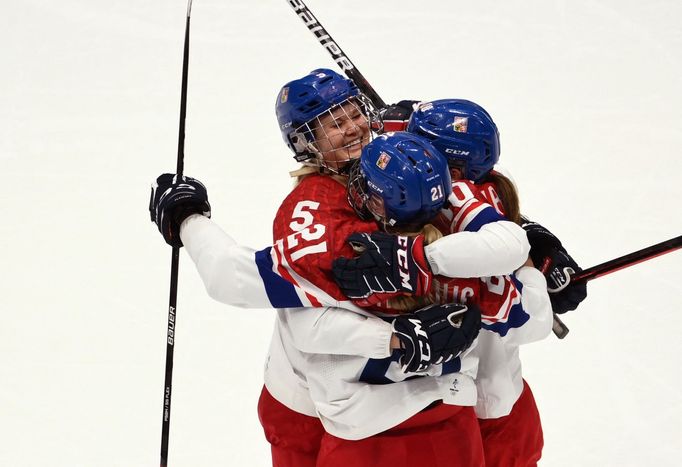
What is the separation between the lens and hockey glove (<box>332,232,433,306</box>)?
6.16 feet

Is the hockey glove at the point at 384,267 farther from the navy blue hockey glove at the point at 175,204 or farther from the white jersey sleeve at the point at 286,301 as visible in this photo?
the navy blue hockey glove at the point at 175,204

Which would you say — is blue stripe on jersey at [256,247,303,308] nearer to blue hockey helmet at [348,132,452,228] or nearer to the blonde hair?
blue hockey helmet at [348,132,452,228]

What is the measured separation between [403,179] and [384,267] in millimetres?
185

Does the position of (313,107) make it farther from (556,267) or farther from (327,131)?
(556,267)

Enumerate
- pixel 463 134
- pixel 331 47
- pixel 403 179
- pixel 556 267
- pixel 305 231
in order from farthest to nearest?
pixel 331 47, pixel 556 267, pixel 463 134, pixel 305 231, pixel 403 179

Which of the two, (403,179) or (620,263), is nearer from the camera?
(403,179)

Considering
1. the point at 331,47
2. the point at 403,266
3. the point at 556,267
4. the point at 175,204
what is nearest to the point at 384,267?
the point at 403,266

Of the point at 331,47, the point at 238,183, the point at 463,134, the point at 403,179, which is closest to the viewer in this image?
the point at 403,179

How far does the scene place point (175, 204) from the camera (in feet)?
7.25

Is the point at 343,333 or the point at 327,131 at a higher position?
the point at 327,131

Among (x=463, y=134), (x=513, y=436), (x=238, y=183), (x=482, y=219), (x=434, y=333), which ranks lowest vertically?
(x=513, y=436)

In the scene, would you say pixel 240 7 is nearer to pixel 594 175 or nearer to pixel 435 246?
pixel 594 175

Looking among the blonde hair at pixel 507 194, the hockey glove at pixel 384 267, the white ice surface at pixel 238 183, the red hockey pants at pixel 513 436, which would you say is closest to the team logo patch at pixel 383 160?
the hockey glove at pixel 384 267

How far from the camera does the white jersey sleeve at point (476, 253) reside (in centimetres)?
187
